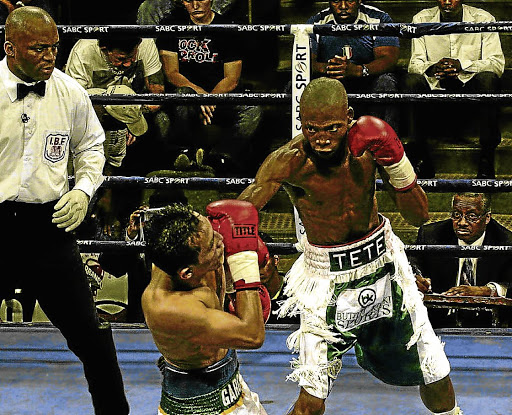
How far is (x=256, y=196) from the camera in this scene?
2.72 meters

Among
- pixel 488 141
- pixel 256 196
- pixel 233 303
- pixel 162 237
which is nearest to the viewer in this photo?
pixel 162 237

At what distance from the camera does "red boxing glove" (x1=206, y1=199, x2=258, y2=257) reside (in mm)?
2355

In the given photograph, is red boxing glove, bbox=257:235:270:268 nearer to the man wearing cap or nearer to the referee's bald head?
the referee's bald head

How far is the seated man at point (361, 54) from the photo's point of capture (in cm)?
414

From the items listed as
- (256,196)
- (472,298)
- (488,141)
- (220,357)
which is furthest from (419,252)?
(220,357)

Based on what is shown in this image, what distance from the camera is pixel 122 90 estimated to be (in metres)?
4.26

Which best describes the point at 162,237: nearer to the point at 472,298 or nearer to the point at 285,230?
the point at 472,298

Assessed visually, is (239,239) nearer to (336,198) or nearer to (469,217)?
(336,198)

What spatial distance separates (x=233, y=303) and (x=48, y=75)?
98 cm

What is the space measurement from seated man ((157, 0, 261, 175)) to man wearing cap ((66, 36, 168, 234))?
3.5 inches

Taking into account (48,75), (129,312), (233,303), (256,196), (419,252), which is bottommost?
(129,312)

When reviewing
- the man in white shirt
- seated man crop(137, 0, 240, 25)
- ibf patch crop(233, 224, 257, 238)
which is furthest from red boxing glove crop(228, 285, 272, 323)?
seated man crop(137, 0, 240, 25)

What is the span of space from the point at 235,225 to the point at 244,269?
5.2 inches

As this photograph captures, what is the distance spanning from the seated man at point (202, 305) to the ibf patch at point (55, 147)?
28.6 inches
